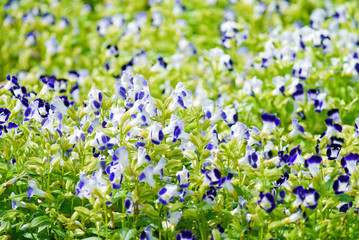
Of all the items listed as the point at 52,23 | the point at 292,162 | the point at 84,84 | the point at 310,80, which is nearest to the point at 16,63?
the point at 52,23

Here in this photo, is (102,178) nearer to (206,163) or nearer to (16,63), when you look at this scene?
(206,163)

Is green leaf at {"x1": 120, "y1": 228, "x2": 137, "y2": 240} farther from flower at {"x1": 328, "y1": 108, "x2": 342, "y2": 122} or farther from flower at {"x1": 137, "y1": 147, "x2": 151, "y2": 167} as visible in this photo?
flower at {"x1": 328, "y1": 108, "x2": 342, "y2": 122}

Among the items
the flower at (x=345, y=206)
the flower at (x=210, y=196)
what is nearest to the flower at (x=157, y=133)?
the flower at (x=210, y=196)

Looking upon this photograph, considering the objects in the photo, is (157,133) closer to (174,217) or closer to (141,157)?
(141,157)

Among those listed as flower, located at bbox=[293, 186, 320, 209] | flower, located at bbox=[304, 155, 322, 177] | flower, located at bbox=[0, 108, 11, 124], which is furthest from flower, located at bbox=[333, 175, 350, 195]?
flower, located at bbox=[0, 108, 11, 124]

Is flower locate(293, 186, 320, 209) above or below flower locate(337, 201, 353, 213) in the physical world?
above

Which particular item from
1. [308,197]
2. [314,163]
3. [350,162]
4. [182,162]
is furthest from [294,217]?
[182,162]

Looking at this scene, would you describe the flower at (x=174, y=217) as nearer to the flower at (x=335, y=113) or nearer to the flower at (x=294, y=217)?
the flower at (x=294, y=217)
